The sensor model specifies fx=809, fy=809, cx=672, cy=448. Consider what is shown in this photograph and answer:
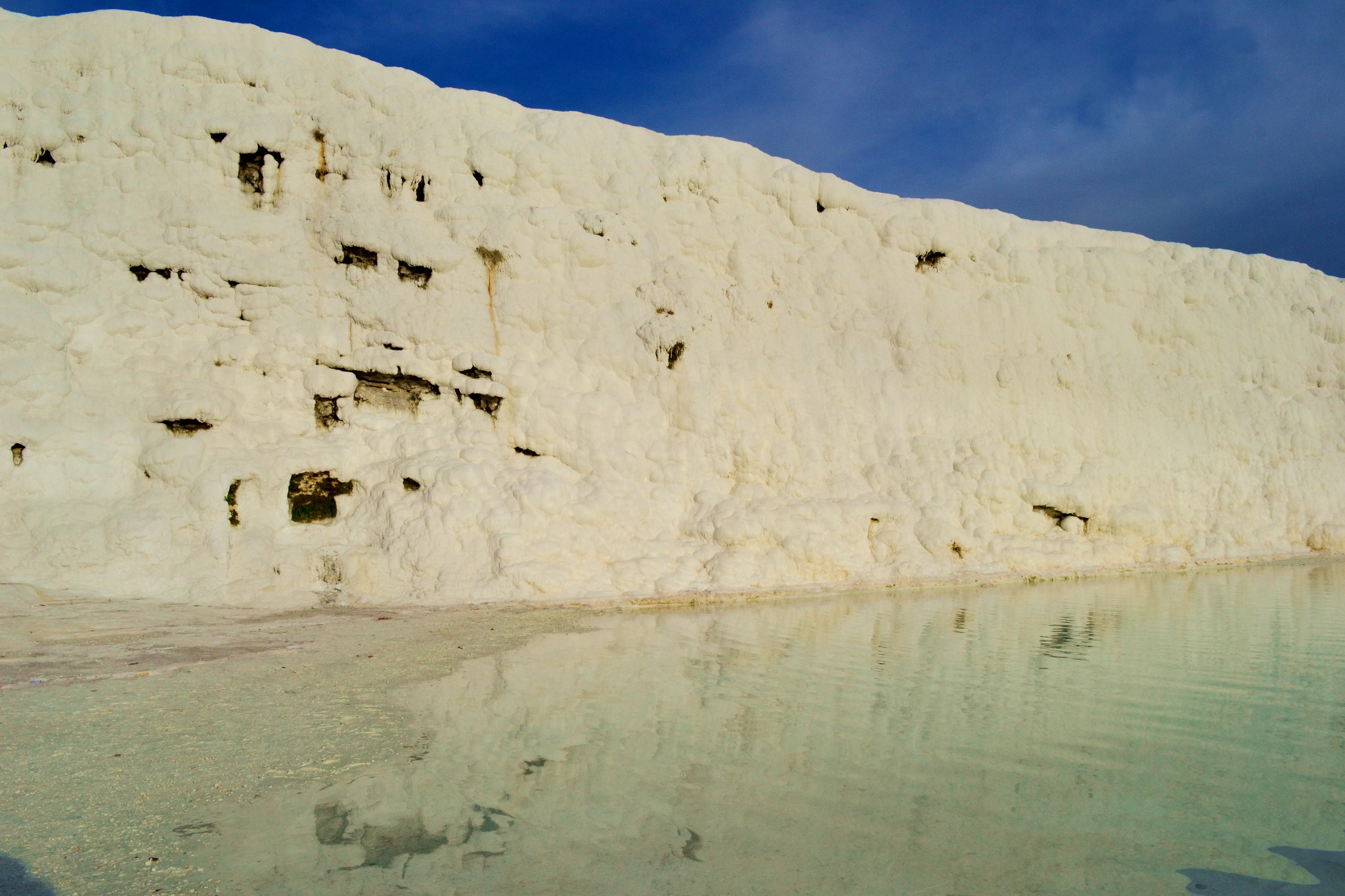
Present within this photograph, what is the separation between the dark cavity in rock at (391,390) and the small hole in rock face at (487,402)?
70 centimetres

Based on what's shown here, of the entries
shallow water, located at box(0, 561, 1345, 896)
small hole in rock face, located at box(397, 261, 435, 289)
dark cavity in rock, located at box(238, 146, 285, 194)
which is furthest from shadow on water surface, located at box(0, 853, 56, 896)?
dark cavity in rock, located at box(238, 146, 285, 194)

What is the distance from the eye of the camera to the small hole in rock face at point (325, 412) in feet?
45.0

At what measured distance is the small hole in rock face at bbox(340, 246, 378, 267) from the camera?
14.6m

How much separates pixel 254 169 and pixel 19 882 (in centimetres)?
1448

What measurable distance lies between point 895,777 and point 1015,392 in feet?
49.1

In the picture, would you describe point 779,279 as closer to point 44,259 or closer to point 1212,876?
point 44,259

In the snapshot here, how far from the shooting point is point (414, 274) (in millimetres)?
14883

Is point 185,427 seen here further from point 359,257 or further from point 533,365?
point 533,365

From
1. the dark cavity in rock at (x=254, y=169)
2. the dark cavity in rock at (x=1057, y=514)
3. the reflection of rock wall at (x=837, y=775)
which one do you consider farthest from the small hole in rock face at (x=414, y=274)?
the dark cavity in rock at (x=1057, y=514)

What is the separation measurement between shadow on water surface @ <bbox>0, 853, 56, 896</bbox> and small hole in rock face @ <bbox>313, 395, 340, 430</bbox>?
437 inches

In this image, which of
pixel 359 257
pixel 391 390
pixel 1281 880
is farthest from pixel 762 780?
pixel 359 257

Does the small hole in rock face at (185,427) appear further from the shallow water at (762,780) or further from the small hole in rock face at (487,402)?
the shallow water at (762,780)

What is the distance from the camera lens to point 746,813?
3914 millimetres

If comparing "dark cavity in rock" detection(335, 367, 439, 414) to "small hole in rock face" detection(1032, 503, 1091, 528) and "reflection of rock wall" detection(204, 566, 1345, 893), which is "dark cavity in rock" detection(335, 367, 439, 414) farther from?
"small hole in rock face" detection(1032, 503, 1091, 528)
